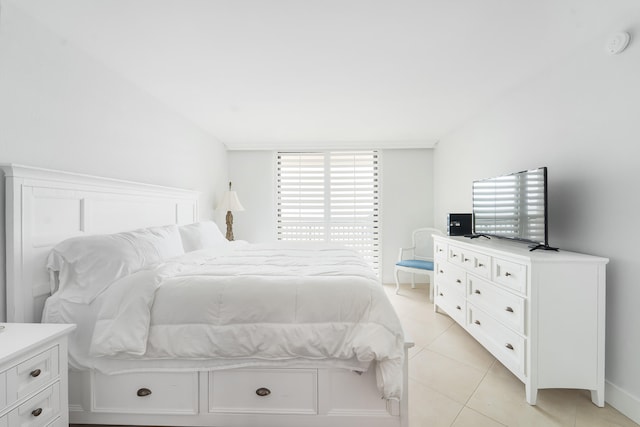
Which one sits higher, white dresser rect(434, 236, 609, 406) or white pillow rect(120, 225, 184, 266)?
white pillow rect(120, 225, 184, 266)

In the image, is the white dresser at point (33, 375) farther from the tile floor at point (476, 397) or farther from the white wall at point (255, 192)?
the white wall at point (255, 192)

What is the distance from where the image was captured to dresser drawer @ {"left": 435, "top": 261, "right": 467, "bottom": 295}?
8.96 feet

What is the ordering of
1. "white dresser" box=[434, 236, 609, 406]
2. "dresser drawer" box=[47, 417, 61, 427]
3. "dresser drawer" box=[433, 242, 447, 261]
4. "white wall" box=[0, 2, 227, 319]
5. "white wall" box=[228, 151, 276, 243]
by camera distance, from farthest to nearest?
"white wall" box=[228, 151, 276, 243] → "dresser drawer" box=[433, 242, 447, 261] → "white dresser" box=[434, 236, 609, 406] → "white wall" box=[0, 2, 227, 319] → "dresser drawer" box=[47, 417, 61, 427]

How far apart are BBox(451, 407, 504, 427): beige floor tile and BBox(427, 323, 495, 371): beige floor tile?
59 cm

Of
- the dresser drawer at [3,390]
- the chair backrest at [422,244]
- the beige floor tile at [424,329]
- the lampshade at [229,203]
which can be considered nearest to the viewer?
the dresser drawer at [3,390]

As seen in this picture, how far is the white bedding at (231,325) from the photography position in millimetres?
1484

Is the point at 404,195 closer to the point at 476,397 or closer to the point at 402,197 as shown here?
the point at 402,197

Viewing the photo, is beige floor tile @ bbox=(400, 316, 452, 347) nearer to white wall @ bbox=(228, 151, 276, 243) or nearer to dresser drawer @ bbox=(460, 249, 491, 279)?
dresser drawer @ bbox=(460, 249, 491, 279)

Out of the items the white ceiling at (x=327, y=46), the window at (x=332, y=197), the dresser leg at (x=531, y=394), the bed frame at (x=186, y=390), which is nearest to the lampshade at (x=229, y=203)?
the window at (x=332, y=197)

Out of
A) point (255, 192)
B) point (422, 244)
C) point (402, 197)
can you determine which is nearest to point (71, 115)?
point (255, 192)

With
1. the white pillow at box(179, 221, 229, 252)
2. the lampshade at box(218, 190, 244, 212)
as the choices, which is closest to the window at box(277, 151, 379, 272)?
the lampshade at box(218, 190, 244, 212)

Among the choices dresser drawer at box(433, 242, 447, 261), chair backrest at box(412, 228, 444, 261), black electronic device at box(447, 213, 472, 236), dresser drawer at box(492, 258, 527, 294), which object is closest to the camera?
dresser drawer at box(492, 258, 527, 294)

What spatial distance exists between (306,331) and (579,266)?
1711 millimetres

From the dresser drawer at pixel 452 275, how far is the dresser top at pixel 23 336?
2.88 m
